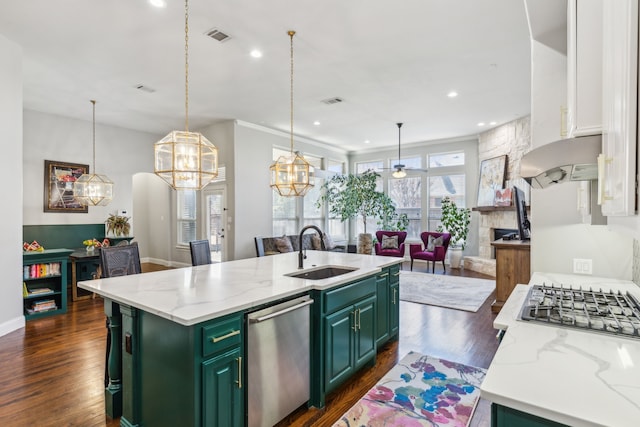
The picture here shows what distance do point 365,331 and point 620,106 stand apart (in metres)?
2.38

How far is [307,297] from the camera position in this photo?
7.55 feet

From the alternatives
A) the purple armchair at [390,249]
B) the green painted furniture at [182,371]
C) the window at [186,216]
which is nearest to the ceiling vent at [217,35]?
the green painted furniture at [182,371]

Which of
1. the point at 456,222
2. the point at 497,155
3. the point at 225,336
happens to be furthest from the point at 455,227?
the point at 225,336

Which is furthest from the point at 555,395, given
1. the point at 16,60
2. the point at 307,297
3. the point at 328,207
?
the point at 328,207

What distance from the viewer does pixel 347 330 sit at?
2.59 metres

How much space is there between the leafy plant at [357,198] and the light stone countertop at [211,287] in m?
5.36

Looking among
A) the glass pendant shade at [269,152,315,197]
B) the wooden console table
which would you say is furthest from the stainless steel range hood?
the wooden console table

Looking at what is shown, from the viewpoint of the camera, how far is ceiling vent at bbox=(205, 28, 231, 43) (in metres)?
3.47

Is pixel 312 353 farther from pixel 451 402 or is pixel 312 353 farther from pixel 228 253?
pixel 228 253

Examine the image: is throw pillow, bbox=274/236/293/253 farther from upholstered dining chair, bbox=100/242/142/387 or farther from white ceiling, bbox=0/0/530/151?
upholstered dining chair, bbox=100/242/142/387

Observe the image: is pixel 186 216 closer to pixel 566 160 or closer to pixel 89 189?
pixel 89 189

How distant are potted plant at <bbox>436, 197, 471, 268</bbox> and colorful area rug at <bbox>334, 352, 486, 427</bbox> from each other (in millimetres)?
5296

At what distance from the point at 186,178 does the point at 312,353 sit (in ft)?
5.74

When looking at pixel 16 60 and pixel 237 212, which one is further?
pixel 237 212
